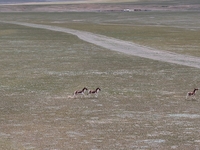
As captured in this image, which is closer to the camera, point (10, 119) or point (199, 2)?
point (10, 119)

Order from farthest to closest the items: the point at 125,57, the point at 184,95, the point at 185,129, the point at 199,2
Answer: the point at 199,2 → the point at 125,57 → the point at 184,95 → the point at 185,129

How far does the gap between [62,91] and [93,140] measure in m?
8.97

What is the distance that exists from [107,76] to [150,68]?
4316 millimetres

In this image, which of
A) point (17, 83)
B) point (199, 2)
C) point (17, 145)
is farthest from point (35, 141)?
point (199, 2)

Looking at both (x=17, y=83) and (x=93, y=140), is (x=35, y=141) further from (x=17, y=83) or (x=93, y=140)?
(x=17, y=83)

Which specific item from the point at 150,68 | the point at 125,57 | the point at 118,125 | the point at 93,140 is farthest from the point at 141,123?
the point at 125,57

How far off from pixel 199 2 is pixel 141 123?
171 metres

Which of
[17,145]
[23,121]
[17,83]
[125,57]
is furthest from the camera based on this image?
[125,57]

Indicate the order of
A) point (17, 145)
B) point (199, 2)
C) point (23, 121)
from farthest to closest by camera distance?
point (199, 2) < point (23, 121) < point (17, 145)

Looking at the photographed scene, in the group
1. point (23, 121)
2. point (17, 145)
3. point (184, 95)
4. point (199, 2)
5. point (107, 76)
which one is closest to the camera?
point (17, 145)

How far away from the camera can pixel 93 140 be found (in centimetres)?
1571

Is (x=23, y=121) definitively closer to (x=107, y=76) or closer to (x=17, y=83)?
(x=17, y=83)

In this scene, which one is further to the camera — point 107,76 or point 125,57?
point 125,57

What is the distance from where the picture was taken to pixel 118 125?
1764 centimetres
